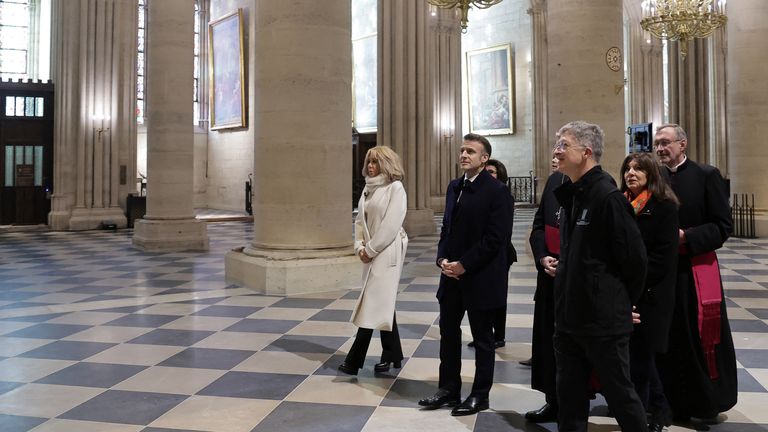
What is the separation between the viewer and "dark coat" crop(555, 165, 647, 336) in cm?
286

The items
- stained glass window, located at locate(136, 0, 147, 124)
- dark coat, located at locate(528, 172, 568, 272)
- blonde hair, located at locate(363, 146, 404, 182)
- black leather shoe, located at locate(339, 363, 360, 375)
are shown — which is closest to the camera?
dark coat, located at locate(528, 172, 568, 272)

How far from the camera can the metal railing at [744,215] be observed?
15.6 meters

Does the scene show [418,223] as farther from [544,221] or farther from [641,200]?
[641,200]

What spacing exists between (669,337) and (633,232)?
1.28 metres

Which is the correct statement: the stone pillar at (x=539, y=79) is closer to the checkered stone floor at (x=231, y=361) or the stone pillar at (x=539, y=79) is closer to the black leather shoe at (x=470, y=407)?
the checkered stone floor at (x=231, y=361)

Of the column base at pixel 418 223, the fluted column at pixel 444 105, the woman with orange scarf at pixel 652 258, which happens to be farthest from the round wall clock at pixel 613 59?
the fluted column at pixel 444 105

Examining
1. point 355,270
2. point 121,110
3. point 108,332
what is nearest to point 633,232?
point 108,332

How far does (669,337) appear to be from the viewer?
3.81 m

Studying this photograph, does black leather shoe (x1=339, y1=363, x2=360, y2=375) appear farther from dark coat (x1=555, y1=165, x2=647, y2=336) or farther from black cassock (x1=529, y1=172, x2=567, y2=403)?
dark coat (x1=555, y1=165, x2=647, y2=336)

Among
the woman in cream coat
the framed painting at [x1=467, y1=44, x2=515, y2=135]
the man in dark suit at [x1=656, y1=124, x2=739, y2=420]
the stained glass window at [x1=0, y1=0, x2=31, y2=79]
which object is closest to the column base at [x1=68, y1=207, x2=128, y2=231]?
the stained glass window at [x1=0, y1=0, x2=31, y2=79]

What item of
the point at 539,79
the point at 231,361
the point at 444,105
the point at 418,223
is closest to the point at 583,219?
the point at 231,361

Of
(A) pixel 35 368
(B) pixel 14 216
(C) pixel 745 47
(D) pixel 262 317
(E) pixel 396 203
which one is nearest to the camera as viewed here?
(E) pixel 396 203

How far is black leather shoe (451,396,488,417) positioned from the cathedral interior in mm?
62

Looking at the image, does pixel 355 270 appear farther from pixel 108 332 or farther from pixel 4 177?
pixel 4 177
